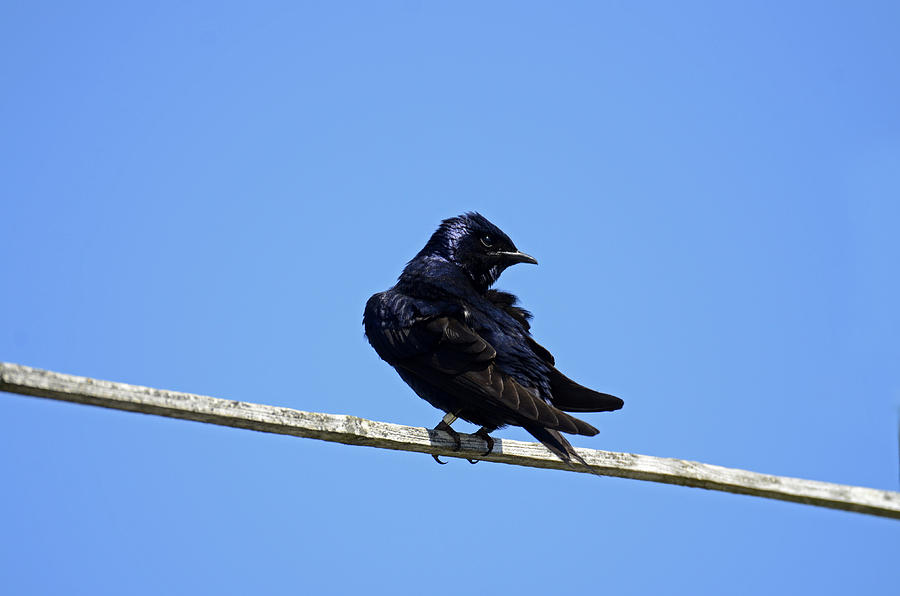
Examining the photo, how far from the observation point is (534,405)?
4.03 meters

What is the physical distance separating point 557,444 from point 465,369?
2.75 feet

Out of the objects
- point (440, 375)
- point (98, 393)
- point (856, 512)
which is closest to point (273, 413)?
point (98, 393)

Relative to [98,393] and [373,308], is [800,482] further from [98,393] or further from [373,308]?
[98,393]

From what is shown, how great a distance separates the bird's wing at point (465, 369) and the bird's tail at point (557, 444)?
0.05m

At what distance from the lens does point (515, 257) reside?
18.8 ft

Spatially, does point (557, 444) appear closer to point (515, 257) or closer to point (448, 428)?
point (448, 428)

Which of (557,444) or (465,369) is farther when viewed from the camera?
(465,369)

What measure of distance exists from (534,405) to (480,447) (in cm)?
29

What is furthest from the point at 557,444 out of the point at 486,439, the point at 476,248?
the point at 476,248

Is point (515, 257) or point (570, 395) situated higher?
point (515, 257)

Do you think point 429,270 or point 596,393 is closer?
point 596,393

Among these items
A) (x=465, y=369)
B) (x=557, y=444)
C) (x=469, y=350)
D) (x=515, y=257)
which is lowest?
(x=557, y=444)

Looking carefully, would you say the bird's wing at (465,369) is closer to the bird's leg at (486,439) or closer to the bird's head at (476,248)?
the bird's leg at (486,439)

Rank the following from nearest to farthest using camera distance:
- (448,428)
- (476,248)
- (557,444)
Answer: (557,444) → (448,428) → (476,248)
